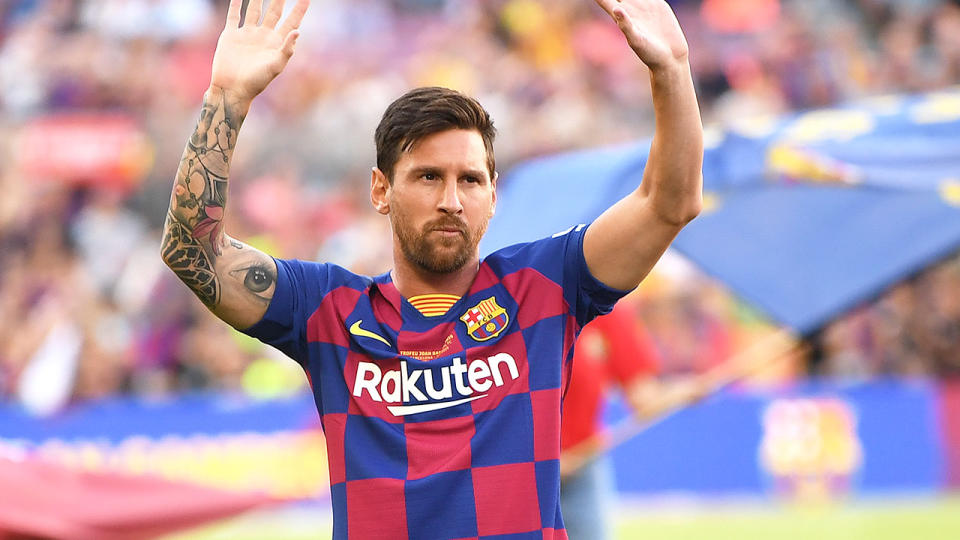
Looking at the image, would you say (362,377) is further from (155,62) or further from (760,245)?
(155,62)

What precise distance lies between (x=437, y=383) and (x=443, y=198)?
42 centimetres

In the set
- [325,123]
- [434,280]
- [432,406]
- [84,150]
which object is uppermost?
[325,123]

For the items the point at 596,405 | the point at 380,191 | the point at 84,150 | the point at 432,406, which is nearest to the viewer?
the point at 432,406

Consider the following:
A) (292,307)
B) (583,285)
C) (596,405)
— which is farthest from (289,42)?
(596,405)

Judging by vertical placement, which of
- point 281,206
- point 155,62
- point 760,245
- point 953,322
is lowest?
point 760,245

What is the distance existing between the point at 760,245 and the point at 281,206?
873 centimetres

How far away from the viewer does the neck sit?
10.4 feet

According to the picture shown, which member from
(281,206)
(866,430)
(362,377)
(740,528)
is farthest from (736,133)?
(281,206)

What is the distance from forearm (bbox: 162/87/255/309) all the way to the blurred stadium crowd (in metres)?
8.98

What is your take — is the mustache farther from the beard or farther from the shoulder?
the shoulder

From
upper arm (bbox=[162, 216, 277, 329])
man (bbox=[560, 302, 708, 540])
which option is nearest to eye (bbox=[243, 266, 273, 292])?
upper arm (bbox=[162, 216, 277, 329])

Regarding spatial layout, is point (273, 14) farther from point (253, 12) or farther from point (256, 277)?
point (256, 277)

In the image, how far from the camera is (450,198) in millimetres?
3021

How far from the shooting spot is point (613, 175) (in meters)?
6.00
